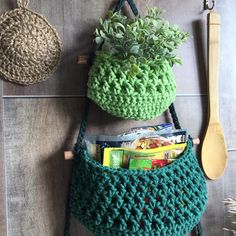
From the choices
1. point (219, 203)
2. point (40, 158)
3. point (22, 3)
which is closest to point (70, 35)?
point (22, 3)

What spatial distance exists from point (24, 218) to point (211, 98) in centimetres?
41

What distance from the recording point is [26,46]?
0.46 metres

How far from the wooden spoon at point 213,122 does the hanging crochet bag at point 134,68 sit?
5.9 inches

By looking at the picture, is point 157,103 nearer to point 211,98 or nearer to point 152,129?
point 152,129

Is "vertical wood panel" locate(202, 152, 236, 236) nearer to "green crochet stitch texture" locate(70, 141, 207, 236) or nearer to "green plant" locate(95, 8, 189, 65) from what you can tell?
"green crochet stitch texture" locate(70, 141, 207, 236)

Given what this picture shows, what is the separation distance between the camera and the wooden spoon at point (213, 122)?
60 cm

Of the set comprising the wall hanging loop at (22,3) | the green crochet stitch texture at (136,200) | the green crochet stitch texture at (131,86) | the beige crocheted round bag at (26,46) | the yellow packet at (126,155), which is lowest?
the green crochet stitch texture at (136,200)

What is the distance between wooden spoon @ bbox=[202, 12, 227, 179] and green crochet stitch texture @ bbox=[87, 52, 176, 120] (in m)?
0.17

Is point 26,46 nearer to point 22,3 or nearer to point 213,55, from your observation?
point 22,3

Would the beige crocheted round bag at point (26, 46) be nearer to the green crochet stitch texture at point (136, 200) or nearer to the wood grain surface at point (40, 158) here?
the wood grain surface at point (40, 158)

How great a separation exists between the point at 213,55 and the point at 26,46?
1.17 feet

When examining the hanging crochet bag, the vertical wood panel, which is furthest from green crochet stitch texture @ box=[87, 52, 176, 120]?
the vertical wood panel

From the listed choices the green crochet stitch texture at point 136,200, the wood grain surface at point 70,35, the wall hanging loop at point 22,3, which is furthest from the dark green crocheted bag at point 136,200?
the wall hanging loop at point 22,3

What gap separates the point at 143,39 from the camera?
1.46ft
